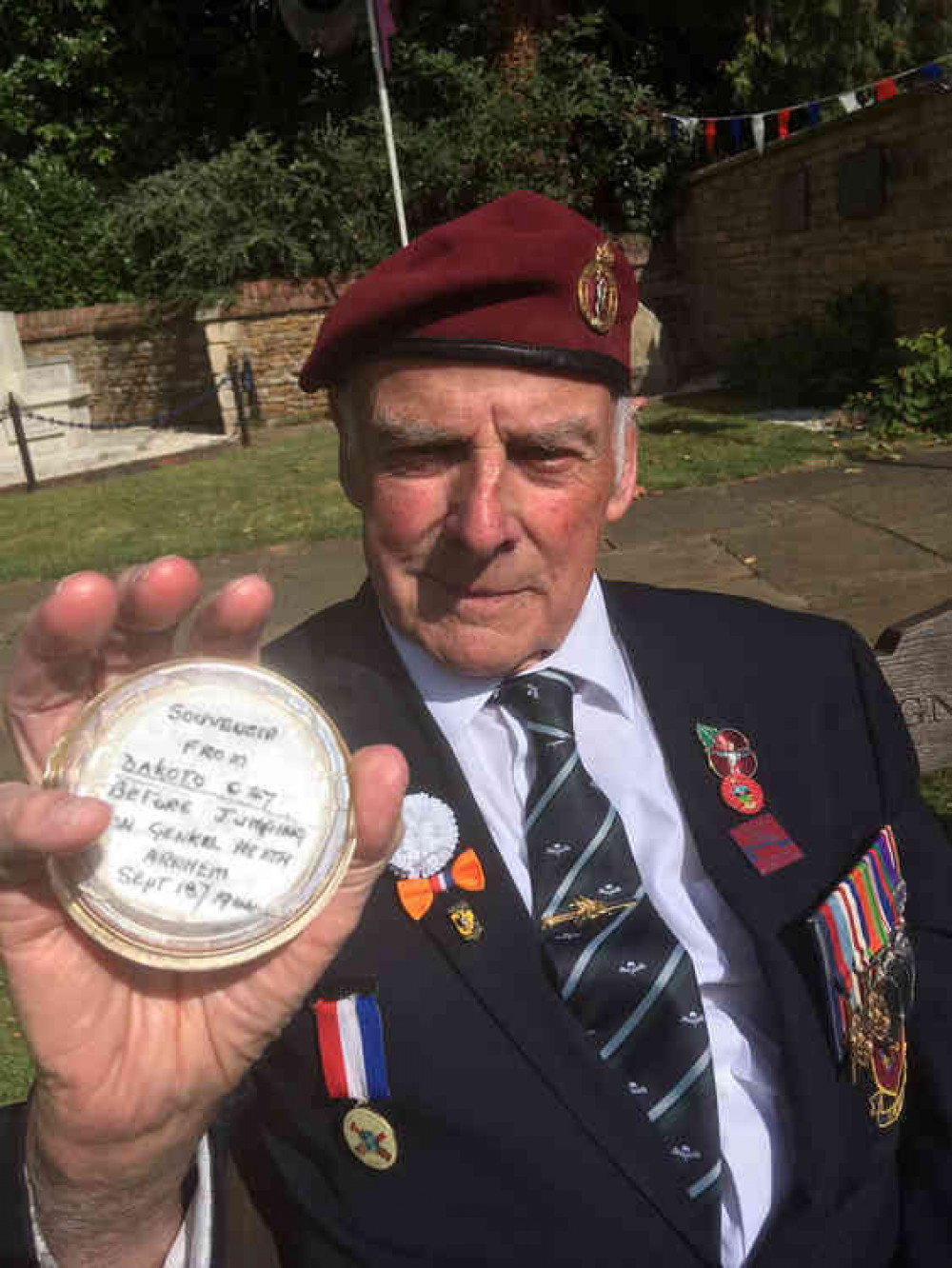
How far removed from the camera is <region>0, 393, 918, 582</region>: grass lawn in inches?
328

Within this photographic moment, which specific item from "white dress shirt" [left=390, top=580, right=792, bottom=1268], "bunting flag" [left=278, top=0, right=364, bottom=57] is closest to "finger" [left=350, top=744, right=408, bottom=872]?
"white dress shirt" [left=390, top=580, right=792, bottom=1268]

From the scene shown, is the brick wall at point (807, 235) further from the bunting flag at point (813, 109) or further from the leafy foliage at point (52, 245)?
the leafy foliage at point (52, 245)

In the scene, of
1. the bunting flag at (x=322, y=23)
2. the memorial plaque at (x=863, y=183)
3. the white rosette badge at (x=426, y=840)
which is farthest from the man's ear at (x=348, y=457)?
the bunting flag at (x=322, y=23)

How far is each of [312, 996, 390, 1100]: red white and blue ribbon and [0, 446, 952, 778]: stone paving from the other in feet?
11.8

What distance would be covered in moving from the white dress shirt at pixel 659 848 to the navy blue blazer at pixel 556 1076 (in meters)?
0.05

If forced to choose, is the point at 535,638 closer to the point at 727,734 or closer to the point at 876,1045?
the point at 727,734

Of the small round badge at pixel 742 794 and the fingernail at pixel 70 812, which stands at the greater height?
the fingernail at pixel 70 812

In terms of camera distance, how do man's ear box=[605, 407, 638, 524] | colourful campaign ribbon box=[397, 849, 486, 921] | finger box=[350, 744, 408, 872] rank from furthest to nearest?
man's ear box=[605, 407, 638, 524]
colourful campaign ribbon box=[397, 849, 486, 921]
finger box=[350, 744, 408, 872]

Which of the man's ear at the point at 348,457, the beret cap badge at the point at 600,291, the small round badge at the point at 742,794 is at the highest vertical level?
the beret cap badge at the point at 600,291

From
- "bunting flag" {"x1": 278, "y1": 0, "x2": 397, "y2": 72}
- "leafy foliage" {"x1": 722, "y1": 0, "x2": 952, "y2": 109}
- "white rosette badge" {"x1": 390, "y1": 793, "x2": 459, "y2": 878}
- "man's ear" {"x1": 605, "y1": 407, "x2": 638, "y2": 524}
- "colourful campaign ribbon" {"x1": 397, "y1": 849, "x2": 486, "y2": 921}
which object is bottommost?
"colourful campaign ribbon" {"x1": 397, "y1": 849, "x2": 486, "y2": 921}

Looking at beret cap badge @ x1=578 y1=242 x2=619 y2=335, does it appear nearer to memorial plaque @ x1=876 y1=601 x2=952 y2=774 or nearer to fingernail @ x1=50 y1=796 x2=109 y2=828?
memorial plaque @ x1=876 y1=601 x2=952 y2=774

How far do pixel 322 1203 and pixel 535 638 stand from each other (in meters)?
1.02

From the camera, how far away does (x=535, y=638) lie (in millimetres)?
1896

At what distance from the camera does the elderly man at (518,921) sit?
4.36ft
